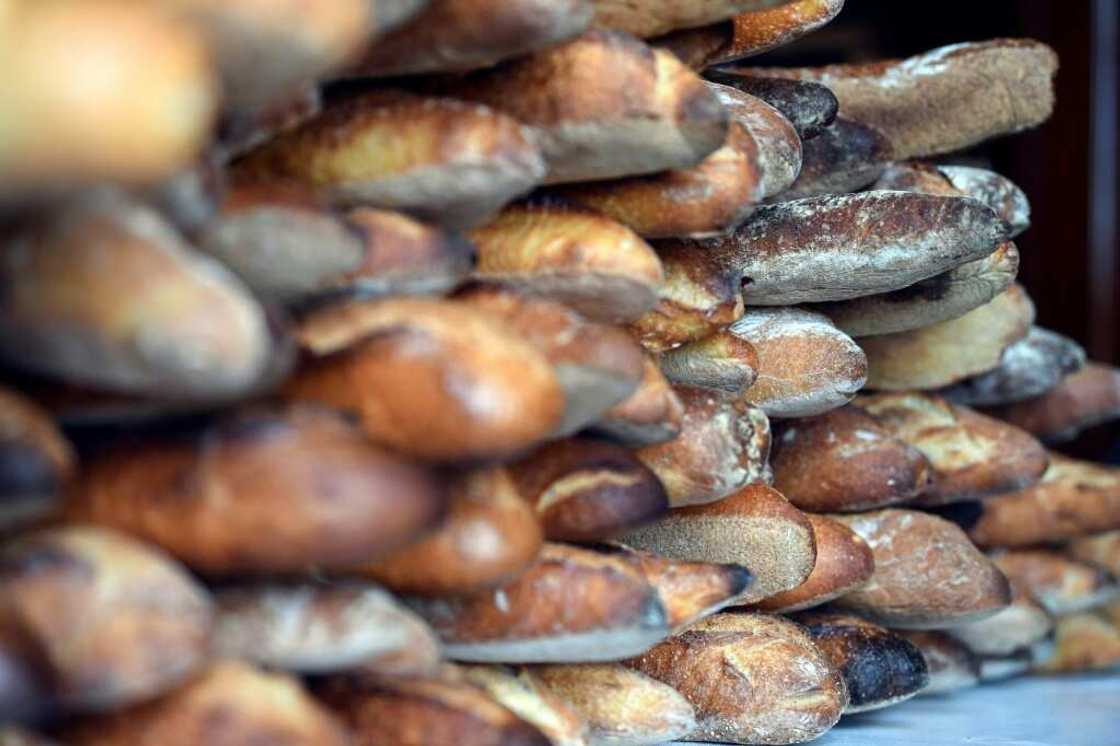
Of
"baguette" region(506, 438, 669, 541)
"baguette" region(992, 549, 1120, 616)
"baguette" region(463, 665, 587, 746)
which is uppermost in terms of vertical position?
"baguette" region(506, 438, 669, 541)

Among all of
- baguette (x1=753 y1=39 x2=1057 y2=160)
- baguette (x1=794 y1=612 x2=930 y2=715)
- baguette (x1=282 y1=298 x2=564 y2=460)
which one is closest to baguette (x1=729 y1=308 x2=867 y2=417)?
baguette (x1=794 y1=612 x2=930 y2=715)

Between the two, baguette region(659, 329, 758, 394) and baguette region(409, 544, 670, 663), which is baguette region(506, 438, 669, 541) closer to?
baguette region(409, 544, 670, 663)

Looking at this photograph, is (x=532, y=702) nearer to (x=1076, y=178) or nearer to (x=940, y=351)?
(x=940, y=351)

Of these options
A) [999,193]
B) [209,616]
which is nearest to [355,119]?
[209,616]

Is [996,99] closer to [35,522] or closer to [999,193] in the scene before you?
[999,193]

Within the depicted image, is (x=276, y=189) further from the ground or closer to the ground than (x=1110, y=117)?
further from the ground
